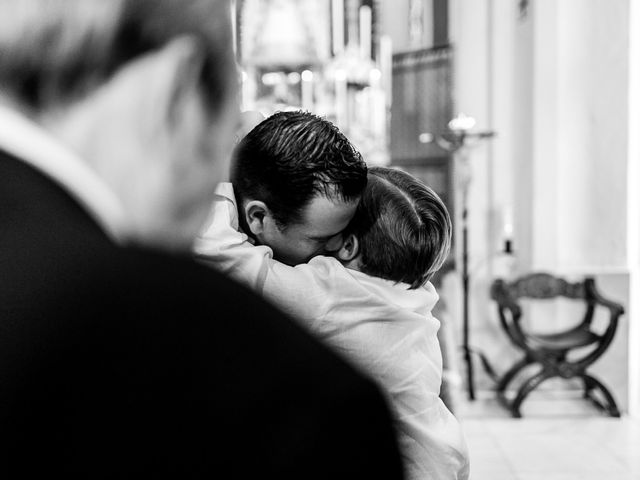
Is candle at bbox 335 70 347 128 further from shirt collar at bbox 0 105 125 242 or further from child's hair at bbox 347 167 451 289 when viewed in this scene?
shirt collar at bbox 0 105 125 242

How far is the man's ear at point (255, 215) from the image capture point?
1239mm

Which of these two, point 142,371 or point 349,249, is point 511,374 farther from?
point 142,371

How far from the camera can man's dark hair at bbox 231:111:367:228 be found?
119 centimetres

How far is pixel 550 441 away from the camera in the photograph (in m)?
4.46

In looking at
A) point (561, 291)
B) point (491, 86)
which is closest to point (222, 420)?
point (561, 291)

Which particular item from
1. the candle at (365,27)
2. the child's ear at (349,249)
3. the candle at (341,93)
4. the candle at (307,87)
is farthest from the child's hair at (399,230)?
the candle at (365,27)

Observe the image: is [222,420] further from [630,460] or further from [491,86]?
[491,86]

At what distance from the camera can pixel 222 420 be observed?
1.12 ft

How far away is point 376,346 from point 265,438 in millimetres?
998

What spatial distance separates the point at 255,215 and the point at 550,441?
3.71 m

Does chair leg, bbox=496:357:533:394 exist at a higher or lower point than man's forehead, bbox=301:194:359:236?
lower

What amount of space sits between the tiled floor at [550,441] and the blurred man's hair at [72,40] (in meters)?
3.78

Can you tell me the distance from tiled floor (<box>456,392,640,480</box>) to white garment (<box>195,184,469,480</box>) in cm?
267

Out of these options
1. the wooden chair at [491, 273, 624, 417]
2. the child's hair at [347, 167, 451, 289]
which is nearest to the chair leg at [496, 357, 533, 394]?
the wooden chair at [491, 273, 624, 417]
